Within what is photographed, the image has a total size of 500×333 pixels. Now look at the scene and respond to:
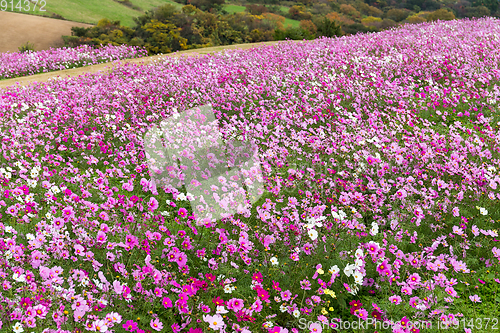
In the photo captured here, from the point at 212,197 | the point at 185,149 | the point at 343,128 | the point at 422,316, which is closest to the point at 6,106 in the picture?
the point at 185,149

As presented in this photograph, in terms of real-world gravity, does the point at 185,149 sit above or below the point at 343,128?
below

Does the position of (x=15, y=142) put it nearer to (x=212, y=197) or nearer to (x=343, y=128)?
(x=212, y=197)

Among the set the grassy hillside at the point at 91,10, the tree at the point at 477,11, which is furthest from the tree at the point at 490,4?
the grassy hillside at the point at 91,10

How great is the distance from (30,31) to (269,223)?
28252 millimetres

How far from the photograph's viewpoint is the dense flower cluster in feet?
53.4

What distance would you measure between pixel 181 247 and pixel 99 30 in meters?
25.2

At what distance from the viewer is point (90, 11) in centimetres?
3062

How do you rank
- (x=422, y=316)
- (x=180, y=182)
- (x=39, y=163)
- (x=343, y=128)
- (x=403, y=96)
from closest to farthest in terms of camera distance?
(x=422, y=316)
(x=180, y=182)
(x=39, y=163)
(x=343, y=128)
(x=403, y=96)

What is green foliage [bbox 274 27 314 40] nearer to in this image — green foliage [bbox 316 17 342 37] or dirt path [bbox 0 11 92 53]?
green foliage [bbox 316 17 342 37]

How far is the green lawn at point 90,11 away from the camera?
29.0 m

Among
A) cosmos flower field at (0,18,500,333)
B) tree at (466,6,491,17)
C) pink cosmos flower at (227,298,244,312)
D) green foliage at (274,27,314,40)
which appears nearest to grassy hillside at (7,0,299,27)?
green foliage at (274,27,314,40)

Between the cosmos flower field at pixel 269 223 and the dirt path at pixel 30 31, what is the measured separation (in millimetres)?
18474

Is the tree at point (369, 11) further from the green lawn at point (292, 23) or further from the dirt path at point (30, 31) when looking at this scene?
the dirt path at point (30, 31)

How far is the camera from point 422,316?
2.75 metres
